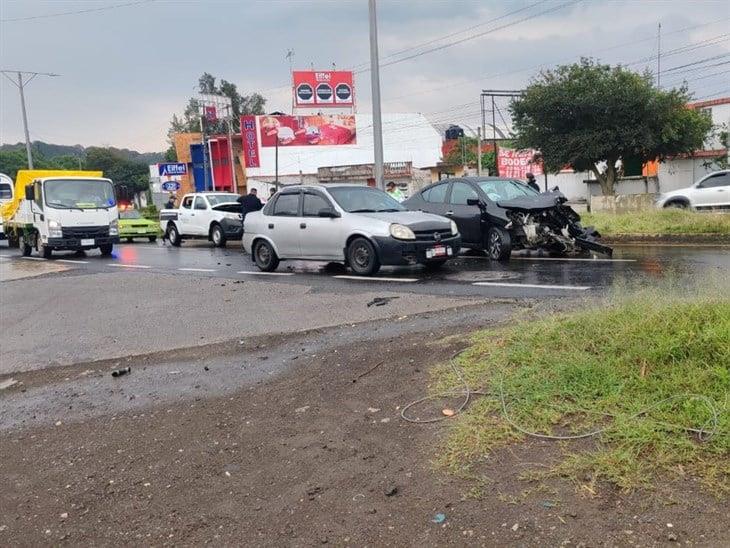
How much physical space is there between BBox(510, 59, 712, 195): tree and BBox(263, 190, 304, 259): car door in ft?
64.1

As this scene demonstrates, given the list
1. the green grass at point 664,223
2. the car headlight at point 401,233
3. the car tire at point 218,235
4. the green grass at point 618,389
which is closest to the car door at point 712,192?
the green grass at point 664,223

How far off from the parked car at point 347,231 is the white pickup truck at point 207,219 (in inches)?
334

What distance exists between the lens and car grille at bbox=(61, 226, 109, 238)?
19047 millimetres

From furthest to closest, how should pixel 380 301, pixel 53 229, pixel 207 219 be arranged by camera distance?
1. pixel 207 219
2. pixel 53 229
3. pixel 380 301

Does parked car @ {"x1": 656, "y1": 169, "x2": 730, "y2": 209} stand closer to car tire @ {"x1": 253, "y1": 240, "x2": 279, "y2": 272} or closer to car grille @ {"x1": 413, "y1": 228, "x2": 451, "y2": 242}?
car grille @ {"x1": 413, "y1": 228, "x2": 451, "y2": 242}

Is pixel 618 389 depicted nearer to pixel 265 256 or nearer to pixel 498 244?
pixel 498 244

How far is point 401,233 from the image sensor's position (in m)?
A: 10.8

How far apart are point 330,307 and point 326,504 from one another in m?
5.41

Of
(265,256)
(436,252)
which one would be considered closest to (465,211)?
(436,252)

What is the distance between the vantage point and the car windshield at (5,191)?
28734 mm

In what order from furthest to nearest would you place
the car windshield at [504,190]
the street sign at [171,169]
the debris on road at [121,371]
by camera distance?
the street sign at [171,169]
the car windshield at [504,190]
the debris on road at [121,371]

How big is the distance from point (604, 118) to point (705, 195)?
29.5 feet

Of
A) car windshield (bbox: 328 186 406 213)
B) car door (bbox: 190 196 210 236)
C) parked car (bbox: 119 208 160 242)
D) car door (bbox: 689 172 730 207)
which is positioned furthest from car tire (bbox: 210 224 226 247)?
car door (bbox: 689 172 730 207)

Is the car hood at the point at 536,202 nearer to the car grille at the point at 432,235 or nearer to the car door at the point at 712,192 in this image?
the car grille at the point at 432,235
